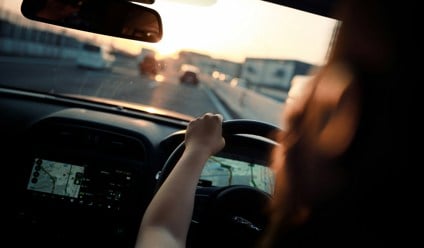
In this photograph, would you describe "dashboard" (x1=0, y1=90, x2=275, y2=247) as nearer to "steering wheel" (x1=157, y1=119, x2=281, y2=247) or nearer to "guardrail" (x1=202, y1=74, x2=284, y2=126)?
"steering wheel" (x1=157, y1=119, x2=281, y2=247)

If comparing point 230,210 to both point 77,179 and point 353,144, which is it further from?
point 77,179

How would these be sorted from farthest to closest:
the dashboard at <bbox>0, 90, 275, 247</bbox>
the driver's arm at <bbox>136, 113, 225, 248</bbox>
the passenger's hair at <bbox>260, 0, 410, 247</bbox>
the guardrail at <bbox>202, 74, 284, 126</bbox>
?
the guardrail at <bbox>202, 74, 284, 126</bbox> → the dashboard at <bbox>0, 90, 275, 247</bbox> → the driver's arm at <bbox>136, 113, 225, 248</bbox> → the passenger's hair at <bbox>260, 0, 410, 247</bbox>

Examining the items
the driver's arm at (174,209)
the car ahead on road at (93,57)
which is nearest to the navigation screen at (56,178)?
the driver's arm at (174,209)

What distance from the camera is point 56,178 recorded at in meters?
3.90

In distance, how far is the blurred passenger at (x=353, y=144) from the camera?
0.99 m

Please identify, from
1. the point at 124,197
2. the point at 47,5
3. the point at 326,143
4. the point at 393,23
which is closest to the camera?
the point at 393,23

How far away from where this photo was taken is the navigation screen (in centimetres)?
390

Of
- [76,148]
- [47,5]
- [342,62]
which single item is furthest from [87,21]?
[342,62]

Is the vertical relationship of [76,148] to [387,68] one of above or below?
below

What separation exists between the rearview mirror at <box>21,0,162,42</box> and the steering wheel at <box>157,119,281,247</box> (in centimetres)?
117

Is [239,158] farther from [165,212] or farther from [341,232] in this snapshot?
[341,232]

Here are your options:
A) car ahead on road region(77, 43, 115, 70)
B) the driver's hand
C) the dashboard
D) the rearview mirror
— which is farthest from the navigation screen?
car ahead on road region(77, 43, 115, 70)

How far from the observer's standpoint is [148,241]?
1635 millimetres

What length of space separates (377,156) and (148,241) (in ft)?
2.89
